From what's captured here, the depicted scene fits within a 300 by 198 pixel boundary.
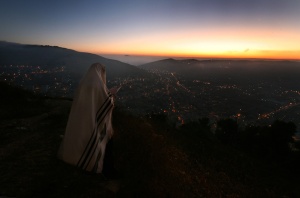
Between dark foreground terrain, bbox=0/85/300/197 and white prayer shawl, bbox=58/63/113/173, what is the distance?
0.84 m

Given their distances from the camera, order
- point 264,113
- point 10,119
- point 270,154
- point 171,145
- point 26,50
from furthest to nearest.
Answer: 1. point 26,50
2. point 264,113
3. point 270,154
4. point 171,145
5. point 10,119

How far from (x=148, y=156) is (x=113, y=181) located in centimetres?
204

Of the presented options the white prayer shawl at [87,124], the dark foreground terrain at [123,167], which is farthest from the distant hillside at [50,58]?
the white prayer shawl at [87,124]

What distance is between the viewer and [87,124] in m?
2.90

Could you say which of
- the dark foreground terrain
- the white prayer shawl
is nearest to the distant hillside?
the dark foreground terrain

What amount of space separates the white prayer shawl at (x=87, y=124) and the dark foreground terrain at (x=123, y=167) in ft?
2.74

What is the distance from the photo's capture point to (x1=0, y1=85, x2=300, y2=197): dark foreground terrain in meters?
4.06

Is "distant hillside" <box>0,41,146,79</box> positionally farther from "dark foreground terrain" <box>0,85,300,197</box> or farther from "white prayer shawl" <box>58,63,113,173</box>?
"white prayer shawl" <box>58,63,113,173</box>

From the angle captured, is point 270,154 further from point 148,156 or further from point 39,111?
point 39,111

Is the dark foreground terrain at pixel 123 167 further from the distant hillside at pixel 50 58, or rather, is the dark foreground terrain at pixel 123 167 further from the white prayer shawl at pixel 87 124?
the distant hillside at pixel 50 58

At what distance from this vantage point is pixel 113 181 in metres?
4.62

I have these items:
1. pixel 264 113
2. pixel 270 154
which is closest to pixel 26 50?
pixel 264 113

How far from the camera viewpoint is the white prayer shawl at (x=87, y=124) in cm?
290

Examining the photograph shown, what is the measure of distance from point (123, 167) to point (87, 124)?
297 cm
